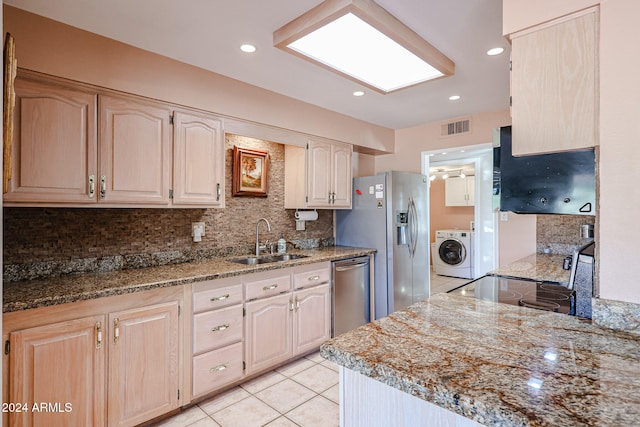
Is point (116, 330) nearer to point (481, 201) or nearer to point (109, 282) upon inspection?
point (109, 282)

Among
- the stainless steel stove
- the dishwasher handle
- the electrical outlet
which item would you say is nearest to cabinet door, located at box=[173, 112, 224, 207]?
the electrical outlet

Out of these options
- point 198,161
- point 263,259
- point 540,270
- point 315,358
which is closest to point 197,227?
point 198,161

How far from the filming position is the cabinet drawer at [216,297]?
7.23ft

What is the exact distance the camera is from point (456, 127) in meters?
3.84

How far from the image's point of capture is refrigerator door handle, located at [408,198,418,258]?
380 centimetres

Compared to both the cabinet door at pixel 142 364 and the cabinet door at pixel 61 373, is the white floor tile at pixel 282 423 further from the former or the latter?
the cabinet door at pixel 61 373

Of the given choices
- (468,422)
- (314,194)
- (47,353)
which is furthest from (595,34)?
(47,353)

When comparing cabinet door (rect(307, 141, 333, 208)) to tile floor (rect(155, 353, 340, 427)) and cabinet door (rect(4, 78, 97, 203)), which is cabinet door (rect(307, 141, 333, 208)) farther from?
cabinet door (rect(4, 78, 97, 203))

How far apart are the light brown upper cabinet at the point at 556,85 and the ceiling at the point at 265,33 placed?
652 millimetres

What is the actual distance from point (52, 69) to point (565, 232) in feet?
14.1

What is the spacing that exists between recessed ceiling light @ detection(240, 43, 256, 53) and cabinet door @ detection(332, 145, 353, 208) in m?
1.57

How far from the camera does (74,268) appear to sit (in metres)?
2.17

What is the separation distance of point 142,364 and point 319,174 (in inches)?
89.4

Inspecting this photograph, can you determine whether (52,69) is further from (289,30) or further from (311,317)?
(311,317)
